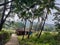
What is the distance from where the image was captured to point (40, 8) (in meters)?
26.8

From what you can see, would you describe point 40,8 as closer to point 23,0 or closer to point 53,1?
point 53,1

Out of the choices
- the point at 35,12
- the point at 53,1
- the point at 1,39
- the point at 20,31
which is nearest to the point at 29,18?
the point at 35,12

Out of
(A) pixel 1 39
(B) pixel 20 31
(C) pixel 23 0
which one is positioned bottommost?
(B) pixel 20 31

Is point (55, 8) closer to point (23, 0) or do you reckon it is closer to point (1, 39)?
point (1, 39)

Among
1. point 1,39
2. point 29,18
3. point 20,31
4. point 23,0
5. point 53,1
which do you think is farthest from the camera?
point 20,31

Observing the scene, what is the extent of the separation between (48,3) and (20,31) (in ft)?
71.4

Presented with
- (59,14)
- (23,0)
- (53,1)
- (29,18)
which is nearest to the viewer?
(23,0)

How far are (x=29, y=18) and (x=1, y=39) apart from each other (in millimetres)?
11526

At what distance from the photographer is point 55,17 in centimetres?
2825

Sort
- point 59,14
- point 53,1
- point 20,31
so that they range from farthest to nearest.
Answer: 1. point 20,31
2. point 59,14
3. point 53,1

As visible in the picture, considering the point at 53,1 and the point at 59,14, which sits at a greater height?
the point at 53,1

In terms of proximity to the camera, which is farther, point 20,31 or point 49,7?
point 20,31

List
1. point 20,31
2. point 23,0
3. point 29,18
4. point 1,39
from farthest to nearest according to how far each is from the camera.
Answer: point 20,31, point 29,18, point 1,39, point 23,0

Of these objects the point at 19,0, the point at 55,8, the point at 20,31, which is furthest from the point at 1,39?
the point at 20,31
